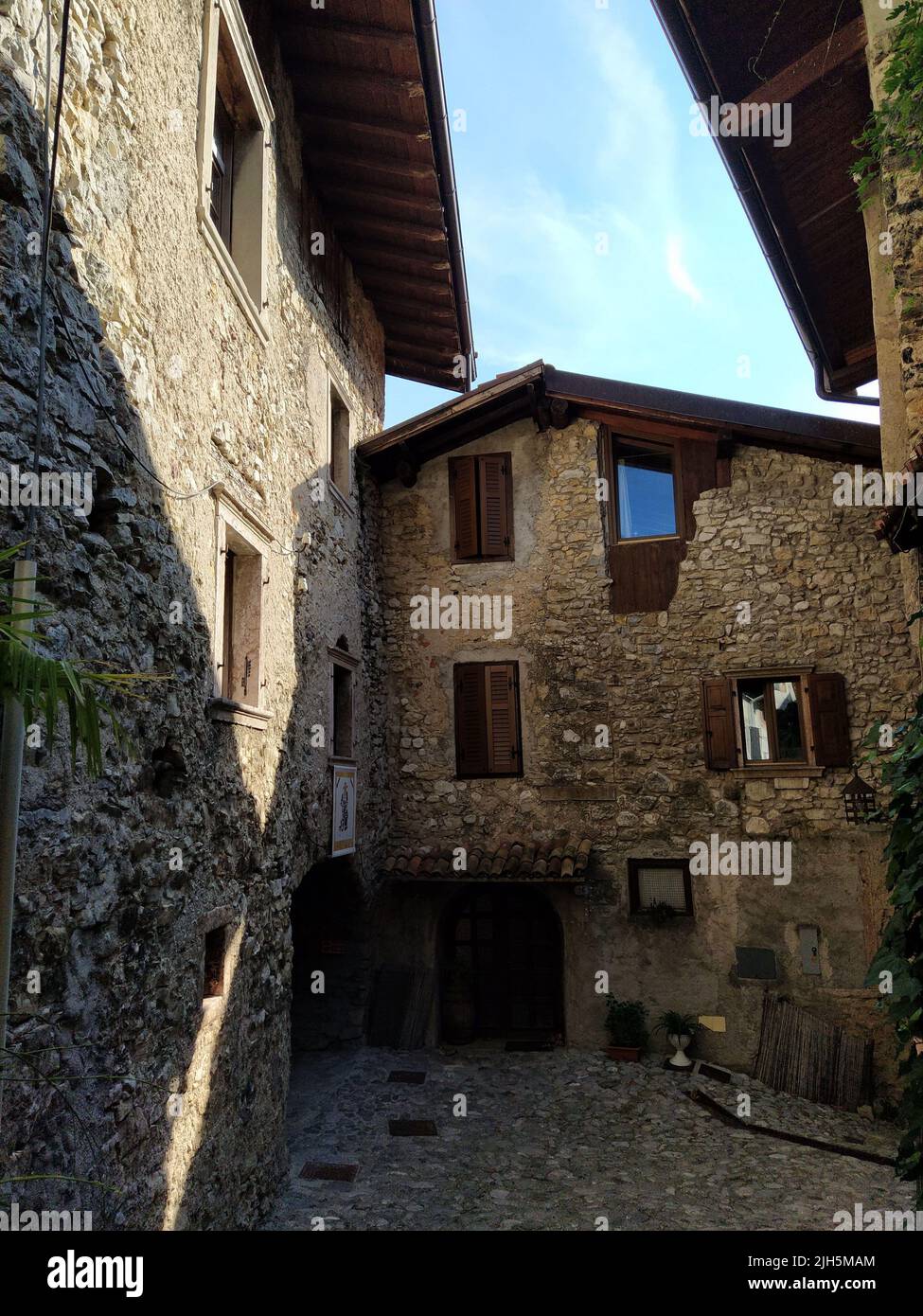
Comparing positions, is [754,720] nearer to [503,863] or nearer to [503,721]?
[503,721]

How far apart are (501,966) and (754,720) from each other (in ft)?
13.1

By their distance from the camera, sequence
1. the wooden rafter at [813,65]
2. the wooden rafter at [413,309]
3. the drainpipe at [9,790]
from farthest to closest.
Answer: the wooden rafter at [413,309] → the wooden rafter at [813,65] → the drainpipe at [9,790]

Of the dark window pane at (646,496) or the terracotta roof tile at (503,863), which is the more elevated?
the dark window pane at (646,496)

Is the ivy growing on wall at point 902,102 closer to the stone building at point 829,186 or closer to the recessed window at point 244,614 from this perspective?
the stone building at point 829,186

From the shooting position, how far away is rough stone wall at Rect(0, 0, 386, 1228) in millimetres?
3135

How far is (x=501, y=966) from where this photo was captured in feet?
31.3

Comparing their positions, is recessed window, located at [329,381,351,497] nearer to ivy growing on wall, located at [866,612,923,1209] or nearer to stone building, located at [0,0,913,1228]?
stone building, located at [0,0,913,1228]

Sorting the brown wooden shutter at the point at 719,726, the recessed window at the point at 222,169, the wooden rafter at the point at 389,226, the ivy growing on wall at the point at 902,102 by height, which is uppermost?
the wooden rafter at the point at 389,226

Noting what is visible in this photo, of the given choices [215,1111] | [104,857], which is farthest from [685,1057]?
[104,857]

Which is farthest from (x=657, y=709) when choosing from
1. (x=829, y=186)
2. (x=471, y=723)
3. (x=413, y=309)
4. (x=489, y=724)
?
(x=413, y=309)

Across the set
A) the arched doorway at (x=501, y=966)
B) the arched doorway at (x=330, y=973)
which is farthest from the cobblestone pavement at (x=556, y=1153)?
the arched doorway at (x=501, y=966)

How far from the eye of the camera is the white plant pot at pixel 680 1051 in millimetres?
8234

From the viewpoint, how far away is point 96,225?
12.3 feet

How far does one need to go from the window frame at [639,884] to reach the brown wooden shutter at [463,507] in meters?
3.99
